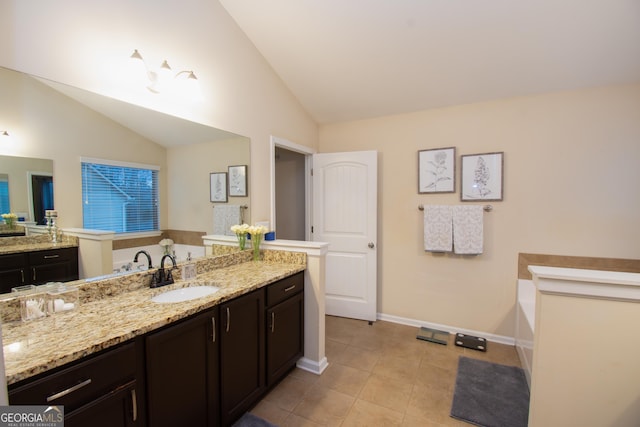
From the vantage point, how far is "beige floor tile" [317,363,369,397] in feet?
7.24

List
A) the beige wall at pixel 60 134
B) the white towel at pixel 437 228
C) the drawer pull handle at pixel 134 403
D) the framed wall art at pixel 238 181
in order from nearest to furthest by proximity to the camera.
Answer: the drawer pull handle at pixel 134 403 < the beige wall at pixel 60 134 < the framed wall art at pixel 238 181 < the white towel at pixel 437 228

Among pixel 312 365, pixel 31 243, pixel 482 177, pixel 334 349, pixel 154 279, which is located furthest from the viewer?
pixel 482 177

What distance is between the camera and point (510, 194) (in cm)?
282

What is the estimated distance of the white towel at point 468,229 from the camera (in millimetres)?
2887

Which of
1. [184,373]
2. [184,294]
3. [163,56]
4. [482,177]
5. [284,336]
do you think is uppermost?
[163,56]

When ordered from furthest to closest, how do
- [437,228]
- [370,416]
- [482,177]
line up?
[437,228], [482,177], [370,416]

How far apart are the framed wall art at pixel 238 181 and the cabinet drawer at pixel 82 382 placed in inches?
58.0

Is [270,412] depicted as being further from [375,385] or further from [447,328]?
[447,328]

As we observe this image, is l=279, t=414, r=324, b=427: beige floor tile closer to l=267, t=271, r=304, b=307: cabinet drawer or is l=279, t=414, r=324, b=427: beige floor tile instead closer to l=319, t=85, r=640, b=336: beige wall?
l=267, t=271, r=304, b=307: cabinet drawer

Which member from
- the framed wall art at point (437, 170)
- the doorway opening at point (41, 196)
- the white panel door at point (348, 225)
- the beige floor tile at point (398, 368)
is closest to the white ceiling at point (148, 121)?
the doorway opening at point (41, 196)

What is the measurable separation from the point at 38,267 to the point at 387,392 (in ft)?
7.47

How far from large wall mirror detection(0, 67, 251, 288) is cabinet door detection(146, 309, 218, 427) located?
0.82 m

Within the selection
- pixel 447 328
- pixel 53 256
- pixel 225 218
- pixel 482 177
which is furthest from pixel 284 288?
pixel 482 177

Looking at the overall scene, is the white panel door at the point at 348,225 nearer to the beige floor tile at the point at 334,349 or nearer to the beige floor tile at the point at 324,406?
the beige floor tile at the point at 334,349
